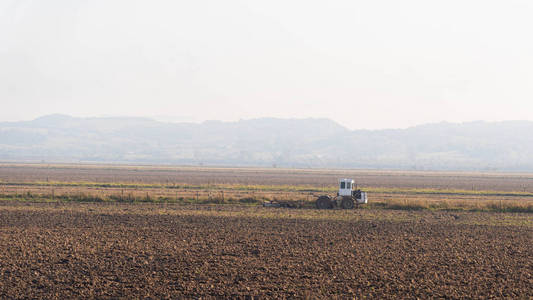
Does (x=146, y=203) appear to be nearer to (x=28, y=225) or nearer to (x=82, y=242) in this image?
(x=28, y=225)

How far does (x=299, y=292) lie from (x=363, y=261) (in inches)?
221

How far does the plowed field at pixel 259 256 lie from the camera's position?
18766 mm

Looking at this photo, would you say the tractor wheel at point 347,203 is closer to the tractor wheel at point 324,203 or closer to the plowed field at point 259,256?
the tractor wheel at point 324,203

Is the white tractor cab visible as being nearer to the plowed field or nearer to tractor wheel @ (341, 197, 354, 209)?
tractor wheel @ (341, 197, 354, 209)

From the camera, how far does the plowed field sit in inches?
739

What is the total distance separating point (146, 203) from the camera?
1889 inches

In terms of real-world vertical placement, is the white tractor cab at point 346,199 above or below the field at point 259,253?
above

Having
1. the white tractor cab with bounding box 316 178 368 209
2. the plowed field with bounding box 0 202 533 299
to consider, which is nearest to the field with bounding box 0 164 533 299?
the plowed field with bounding box 0 202 533 299

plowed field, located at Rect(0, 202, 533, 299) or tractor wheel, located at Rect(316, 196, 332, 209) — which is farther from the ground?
tractor wheel, located at Rect(316, 196, 332, 209)

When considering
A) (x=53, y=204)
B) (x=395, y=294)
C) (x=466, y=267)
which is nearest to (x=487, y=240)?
(x=466, y=267)

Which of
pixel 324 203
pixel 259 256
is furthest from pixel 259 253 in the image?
pixel 324 203

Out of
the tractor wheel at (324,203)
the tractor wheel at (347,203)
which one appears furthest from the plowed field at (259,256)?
the tractor wheel at (347,203)

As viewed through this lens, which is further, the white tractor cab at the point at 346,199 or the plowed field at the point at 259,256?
the white tractor cab at the point at 346,199

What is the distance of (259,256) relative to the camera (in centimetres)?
2403
